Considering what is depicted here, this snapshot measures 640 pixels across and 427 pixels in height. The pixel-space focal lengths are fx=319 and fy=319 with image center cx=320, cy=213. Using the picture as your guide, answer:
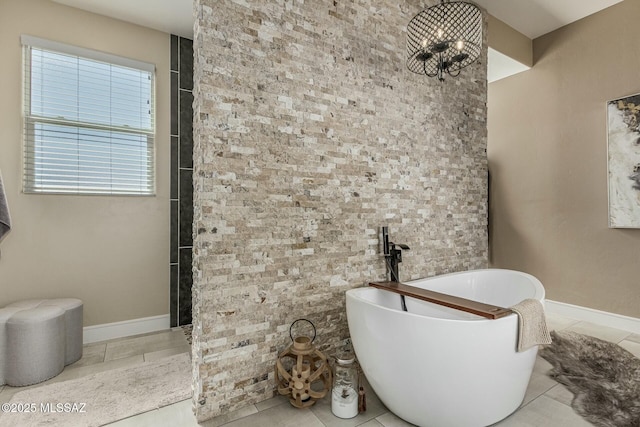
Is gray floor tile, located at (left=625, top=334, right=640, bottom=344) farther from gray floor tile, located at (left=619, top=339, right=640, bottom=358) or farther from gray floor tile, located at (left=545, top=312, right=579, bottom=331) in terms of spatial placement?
gray floor tile, located at (left=545, top=312, right=579, bottom=331)

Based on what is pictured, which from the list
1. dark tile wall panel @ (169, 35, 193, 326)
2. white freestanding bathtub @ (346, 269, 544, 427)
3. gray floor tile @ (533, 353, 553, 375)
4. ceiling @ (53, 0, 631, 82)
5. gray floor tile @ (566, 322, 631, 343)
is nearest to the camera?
white freestanding bathtub @ (346, 269, 544, 427)

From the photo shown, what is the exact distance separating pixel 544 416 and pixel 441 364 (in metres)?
0.85

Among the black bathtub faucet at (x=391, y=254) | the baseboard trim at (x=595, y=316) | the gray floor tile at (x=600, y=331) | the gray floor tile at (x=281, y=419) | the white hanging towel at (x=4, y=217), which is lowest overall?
the gray floor tile at (x=281, y=419)

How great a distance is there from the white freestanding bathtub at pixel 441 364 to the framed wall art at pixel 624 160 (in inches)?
93.1

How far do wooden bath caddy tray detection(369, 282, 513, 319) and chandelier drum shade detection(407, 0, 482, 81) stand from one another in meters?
1.40

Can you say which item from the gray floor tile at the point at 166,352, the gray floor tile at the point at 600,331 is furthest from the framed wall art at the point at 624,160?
the gray floor tile at the point at 166,352

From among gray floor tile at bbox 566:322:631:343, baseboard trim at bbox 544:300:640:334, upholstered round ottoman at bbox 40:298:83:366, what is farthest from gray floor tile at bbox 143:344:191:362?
baseboard trim at bbox 544:300:640:334

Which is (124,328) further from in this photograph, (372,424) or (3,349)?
(372,424)

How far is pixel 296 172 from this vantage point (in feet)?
6.82

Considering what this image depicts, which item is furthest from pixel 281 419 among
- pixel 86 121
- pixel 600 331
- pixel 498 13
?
pixel 498 13

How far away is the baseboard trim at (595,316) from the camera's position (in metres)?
3.03

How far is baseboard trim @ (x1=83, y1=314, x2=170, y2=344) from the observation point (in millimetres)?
2816

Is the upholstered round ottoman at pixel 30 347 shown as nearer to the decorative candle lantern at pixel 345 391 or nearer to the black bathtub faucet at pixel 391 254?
the decorative candle lantern at pixel 345 391

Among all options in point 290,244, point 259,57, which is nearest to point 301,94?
point 259,57
